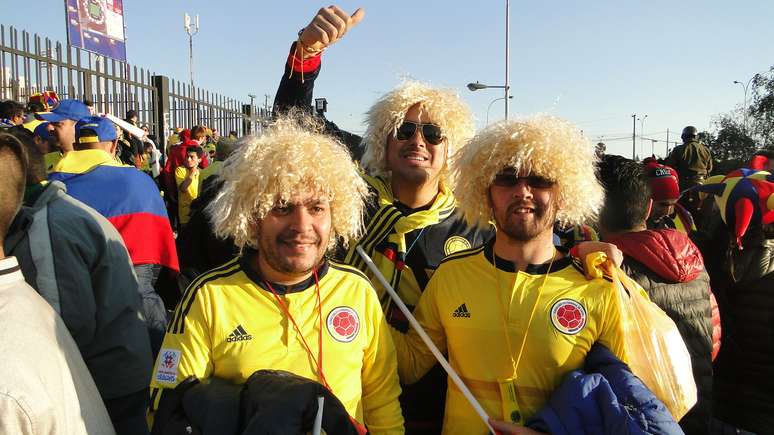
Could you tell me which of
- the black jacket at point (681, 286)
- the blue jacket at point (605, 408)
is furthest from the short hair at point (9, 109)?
the blue jacket at point (605, 408)

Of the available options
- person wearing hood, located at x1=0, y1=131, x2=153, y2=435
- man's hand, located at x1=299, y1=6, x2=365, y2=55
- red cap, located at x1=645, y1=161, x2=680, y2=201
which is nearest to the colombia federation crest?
man's hand, located at x1=299, y1=6, x2=365, y2=55

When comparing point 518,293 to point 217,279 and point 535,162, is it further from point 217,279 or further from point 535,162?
point 217,279

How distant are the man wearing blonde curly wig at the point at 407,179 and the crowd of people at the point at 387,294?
1 centimetres

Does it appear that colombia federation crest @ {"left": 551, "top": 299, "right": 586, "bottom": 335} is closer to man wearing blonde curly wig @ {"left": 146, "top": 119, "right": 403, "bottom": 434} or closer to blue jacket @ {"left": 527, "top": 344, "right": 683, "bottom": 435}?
blue jacket @ {"left": 527, "top": 344, "right": 683, "bottom": 435}

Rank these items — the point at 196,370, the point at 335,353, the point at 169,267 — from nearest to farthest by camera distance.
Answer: the point at 196,370, the point at 335,353, the point at 169,267

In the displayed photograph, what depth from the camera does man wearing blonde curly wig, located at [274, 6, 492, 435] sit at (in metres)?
2.83

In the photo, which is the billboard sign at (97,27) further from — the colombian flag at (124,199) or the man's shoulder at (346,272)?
the man's shoulder at (346,272)

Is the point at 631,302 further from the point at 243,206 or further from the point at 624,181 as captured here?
the point at 243,206

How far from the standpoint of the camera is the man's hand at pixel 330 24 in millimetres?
2826

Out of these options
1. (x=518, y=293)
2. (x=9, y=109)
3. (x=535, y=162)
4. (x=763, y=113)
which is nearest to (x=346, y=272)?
(x=518, y=293)

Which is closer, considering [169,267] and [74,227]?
[74,227]

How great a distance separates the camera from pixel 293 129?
264 cm

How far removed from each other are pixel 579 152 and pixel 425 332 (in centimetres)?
110

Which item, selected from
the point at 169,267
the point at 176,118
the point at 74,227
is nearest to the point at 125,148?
the point at 176,118
